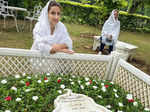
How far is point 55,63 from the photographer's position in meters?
2.44

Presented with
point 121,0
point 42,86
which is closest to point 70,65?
point 42,86

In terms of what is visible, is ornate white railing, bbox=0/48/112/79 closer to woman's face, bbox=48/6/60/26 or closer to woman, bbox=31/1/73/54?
woman, bbox=31/1/73/54

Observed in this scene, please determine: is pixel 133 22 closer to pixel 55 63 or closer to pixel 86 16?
pixel 86 16

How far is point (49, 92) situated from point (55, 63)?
20.4 inches

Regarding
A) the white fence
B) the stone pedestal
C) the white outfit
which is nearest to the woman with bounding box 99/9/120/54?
the white fence

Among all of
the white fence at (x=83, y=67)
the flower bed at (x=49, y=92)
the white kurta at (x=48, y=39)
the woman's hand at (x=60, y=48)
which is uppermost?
the white kurta at (x=48, y=39)

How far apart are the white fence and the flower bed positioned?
0.11 m

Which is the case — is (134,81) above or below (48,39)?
below

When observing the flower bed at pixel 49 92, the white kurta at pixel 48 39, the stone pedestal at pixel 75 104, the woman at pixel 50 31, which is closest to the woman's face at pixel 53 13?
the woman at pixel 50 31

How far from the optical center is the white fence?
86.6 inches

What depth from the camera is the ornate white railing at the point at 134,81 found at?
7.22 ft

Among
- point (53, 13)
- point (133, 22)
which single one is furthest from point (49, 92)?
point (133, 22)

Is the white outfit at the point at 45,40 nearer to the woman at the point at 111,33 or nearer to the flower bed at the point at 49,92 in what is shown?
the flower bed at the point at 49,92

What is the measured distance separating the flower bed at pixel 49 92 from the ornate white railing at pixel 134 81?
10cm
